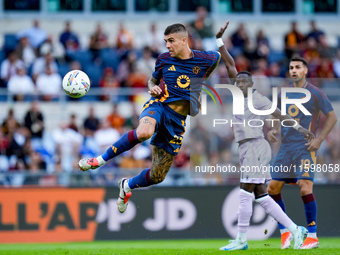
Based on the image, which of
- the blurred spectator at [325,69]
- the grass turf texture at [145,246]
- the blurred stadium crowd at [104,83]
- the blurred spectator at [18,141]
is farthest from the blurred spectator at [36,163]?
the blurred spectator at [325,69]

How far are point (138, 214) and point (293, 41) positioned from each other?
7.76 meters

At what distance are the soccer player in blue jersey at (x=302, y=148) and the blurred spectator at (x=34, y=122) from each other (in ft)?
23.0

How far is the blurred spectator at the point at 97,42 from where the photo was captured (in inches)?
715

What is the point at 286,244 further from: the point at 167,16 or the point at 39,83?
the point at 167,16

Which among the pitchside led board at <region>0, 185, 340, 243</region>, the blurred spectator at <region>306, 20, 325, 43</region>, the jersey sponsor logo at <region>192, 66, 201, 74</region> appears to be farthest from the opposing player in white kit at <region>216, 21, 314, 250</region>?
the blurred spectator at <region>306, 20, 325, 43</region>

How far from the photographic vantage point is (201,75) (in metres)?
9.62

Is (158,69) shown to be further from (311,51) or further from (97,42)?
(311,51)

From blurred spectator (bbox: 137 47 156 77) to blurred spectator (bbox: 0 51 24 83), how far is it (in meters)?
3.01

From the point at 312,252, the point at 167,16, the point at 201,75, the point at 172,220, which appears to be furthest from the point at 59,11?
the point at 312,252

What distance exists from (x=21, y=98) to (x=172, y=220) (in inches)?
202

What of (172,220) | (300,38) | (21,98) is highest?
(300,38)

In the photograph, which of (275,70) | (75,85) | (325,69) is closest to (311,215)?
(75,85)

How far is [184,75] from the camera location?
9.48m

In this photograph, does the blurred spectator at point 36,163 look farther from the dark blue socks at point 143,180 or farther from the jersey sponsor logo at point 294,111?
the jersey sponsor logo at point 294,111
